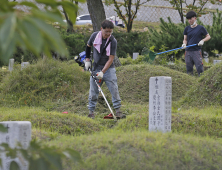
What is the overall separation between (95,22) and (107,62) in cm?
518

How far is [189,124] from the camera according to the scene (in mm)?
5484

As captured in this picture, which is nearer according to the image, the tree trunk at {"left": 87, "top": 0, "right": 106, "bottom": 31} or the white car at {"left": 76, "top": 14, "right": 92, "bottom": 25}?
the tree trunk at {"left": 87, "top": 0, "right": 106, "bottom": 31}

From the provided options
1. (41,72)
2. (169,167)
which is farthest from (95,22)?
(169,167)

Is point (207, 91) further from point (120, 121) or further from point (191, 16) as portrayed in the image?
point (120, 121)

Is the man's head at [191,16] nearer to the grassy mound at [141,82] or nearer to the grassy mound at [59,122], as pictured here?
the grassy mound at [141,82]

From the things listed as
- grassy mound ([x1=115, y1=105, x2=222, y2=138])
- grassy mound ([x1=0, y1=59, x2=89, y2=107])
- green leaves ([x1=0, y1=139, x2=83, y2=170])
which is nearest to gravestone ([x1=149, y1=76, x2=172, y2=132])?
grassy mound ([x1=115, y1=105, x2=222, y2=138])

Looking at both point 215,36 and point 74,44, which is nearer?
point 215,36

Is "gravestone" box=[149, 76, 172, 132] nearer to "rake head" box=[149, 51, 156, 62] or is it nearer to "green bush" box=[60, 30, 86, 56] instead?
"rake head" box=[149, 51, 156, 62]

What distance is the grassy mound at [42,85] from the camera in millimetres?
8516

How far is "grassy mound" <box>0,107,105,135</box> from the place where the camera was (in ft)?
18.4

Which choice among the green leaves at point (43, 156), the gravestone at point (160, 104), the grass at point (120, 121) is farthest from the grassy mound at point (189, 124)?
the green leaves at point (43, 156)

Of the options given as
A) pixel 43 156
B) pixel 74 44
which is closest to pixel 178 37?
pixel 74 44

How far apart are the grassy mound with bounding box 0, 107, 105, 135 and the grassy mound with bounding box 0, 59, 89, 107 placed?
2.05 metres

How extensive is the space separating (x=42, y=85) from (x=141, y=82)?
2.78m
